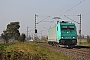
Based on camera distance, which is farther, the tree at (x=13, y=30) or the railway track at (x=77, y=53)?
the tree at (x=13, y=30)

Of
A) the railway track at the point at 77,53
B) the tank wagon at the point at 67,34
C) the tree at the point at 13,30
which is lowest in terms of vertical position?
the railway track at the point at 77,53

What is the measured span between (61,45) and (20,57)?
2400 cm

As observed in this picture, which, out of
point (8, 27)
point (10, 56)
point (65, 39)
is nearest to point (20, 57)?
point (10, 56)

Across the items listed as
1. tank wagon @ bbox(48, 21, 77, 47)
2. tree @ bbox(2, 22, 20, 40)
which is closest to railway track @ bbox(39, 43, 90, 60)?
tank wagon @ bbox(48, 21, 77, 47)

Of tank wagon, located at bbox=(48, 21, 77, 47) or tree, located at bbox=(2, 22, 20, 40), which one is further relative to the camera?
tree, located at bbox=(2, 22, 20, 40)

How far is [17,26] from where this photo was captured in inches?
3917

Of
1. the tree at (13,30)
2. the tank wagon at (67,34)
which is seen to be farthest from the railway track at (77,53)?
the tree at (13,30)

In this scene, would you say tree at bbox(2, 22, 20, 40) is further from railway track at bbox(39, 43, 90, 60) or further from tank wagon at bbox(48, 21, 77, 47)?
railway track at bbox(39, 43, 90, 60)

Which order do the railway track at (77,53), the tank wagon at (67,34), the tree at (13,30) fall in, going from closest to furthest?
the railway track at (77,53)
the tank wagon at (67,34)
the tree at (13,30)

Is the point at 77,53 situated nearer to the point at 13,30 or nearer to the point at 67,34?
the point at 67,34

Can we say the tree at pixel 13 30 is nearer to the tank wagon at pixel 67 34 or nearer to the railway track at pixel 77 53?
the tank wagon at pixel 67 34

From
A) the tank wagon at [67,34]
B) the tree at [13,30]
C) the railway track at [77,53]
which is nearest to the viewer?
the railway track at [77,53]

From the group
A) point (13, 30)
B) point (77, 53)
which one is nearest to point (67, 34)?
point (77, 53)

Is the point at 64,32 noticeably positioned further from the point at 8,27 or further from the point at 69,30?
the point at 8,27
